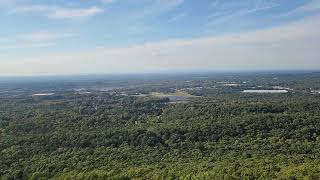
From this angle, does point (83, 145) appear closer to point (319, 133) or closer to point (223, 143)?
point (223, 143)

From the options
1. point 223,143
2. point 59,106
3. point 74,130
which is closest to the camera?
point 223,143

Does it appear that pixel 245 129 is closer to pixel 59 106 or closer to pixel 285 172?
pixel 285 172

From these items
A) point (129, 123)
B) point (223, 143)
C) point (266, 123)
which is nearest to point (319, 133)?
point (266, 123)

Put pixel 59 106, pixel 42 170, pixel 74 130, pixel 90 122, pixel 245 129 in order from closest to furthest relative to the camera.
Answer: pixel 42 170, pixel 245 129, pixel 74 130, pixel 90 122, pixel 59 106

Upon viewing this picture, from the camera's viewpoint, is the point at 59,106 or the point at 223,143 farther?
the point at 59,106

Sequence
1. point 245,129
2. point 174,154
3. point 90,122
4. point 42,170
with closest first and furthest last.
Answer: point 42,170 < point 174,154 < point 245,129 < point 90,122

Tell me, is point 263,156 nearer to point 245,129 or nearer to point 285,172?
point 285,172

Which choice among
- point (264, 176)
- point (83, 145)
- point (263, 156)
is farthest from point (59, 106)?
point (264, 176)

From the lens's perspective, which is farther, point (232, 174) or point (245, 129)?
point (245, 129)

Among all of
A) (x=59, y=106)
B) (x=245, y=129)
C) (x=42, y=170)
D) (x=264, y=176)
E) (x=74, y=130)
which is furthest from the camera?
(x=59, y=106)
